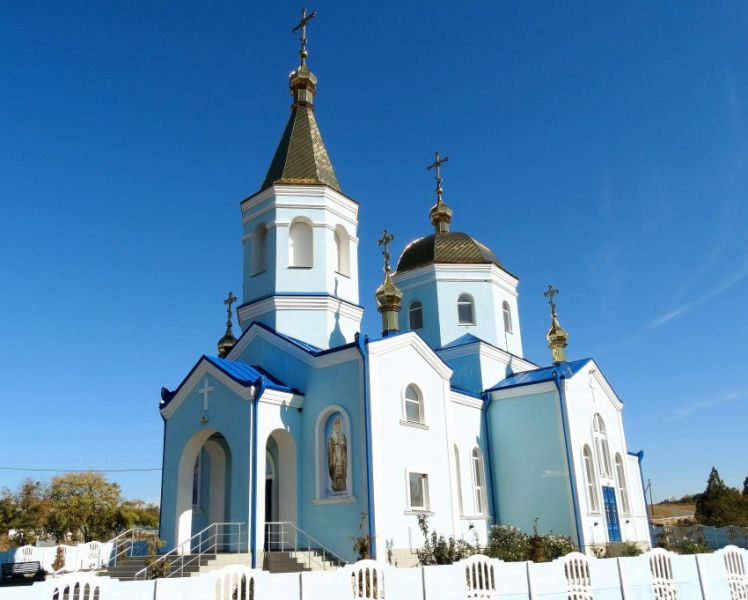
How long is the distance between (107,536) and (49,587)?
2882cm

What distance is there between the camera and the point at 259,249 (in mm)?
16344

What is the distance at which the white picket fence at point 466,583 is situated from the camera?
6.13 meters

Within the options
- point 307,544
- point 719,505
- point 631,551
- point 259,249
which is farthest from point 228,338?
point 719,505

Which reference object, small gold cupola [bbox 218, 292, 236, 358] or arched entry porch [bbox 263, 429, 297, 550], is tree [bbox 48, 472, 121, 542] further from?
arched entry porch [bbox 263, 429, 297, 550]

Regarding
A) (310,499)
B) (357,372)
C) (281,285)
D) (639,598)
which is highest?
(281,285)

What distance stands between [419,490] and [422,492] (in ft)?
0.31

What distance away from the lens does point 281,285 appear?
1529 cm

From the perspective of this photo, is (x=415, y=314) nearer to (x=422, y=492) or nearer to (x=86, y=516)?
(x=422, y=492)

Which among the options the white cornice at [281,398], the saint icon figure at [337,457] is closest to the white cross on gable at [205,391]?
the white cornice at [281,398]

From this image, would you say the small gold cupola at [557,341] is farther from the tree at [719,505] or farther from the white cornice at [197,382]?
the tree at [719,505]

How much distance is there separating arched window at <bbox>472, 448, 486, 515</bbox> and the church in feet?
0.15

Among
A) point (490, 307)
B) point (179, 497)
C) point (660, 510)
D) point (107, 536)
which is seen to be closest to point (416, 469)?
point (179, 497)

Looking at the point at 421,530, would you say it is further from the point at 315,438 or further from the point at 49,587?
the point at 49,587

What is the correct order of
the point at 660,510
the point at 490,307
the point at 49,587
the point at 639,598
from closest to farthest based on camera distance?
the point at 49,587
the point at 639,598
the point at 490,307
the point at 660,510
